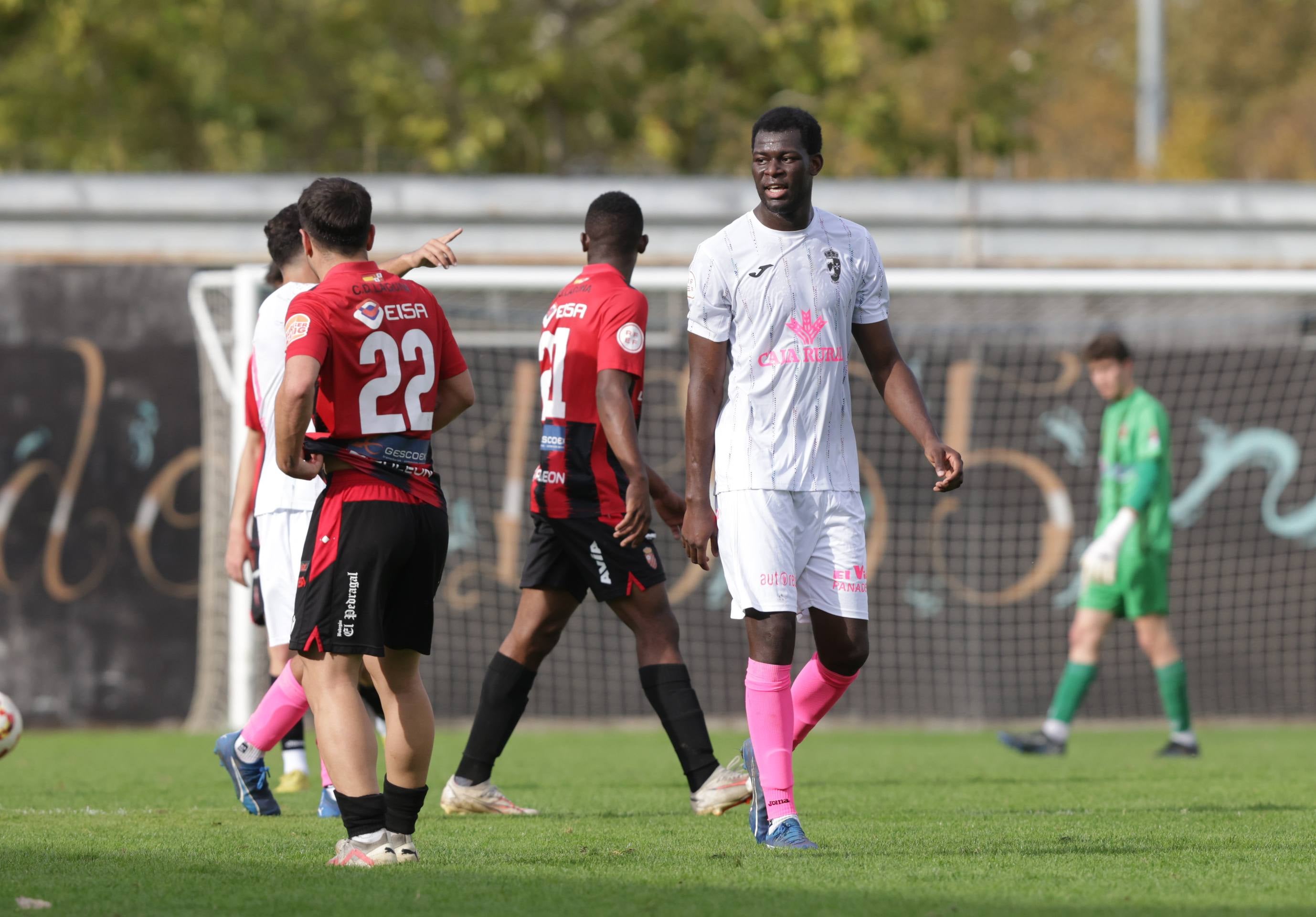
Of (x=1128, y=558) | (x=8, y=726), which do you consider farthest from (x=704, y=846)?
(x=1128, y=558)

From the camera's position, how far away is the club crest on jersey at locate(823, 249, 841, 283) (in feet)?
16.1

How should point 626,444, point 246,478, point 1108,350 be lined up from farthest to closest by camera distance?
1. point 1108,350
2. point 246,478
3. point 626,444

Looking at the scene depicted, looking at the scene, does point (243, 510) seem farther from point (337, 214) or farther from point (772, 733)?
point (772, 733)

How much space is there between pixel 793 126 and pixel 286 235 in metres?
2.11

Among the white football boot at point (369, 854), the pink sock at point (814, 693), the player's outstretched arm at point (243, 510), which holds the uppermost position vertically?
the player's outstretched arm at point (243, 510)

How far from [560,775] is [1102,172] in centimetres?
2370

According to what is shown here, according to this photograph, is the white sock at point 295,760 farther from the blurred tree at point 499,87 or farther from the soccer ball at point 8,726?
the blurred tree at point 499,87

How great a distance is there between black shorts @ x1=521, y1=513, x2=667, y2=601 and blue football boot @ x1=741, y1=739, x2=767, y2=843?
3.46ft

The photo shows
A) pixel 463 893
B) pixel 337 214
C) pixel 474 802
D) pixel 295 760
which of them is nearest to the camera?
pixel 463 893

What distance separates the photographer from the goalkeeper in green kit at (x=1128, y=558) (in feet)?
27.9

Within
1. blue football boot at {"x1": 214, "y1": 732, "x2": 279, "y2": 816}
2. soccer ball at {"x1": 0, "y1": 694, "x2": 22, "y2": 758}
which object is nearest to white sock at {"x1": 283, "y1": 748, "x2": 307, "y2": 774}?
blue football boot at {"x1": 214, "y1": 732, "x2": 279, "y2": 816}

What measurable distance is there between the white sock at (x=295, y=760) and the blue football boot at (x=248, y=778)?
3.61 ft

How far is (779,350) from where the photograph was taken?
4.87 meters

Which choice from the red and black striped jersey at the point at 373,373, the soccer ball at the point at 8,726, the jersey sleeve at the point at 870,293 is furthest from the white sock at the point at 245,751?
the jersey sleeve at the point at 870,293
